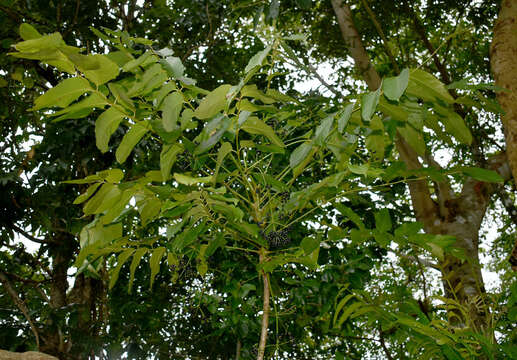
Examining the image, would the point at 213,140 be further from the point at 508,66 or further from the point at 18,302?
the point at 18,302

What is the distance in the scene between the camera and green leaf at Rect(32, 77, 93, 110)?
0.87 meters

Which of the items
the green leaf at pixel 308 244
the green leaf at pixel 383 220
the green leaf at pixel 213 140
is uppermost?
the green leaf at pixel 383 220

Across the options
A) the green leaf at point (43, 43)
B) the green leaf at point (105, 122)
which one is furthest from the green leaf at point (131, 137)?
the green leaf at point (43, 43)

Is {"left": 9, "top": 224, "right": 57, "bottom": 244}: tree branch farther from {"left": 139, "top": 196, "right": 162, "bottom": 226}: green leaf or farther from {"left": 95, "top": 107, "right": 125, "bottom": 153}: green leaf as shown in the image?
{"left": 95, "top": 107, "right": 125, "bottom": 153}: green leaf

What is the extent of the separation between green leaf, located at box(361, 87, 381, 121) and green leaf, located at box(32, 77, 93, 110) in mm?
525

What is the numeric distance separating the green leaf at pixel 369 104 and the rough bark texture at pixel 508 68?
4.65 feet

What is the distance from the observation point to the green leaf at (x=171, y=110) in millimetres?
881

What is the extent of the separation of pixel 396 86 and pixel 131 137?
56 cm

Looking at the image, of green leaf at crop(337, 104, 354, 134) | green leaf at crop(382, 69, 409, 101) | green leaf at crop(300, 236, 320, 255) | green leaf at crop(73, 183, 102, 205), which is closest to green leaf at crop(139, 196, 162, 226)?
green leaf at crop(73, 183, 102, 205)

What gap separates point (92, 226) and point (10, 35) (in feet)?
9.27

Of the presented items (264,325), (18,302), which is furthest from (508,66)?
(18,302)

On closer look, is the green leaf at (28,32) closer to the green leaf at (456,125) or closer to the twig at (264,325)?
the twig at (264,325)

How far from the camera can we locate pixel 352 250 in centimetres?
220

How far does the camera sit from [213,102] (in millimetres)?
905
